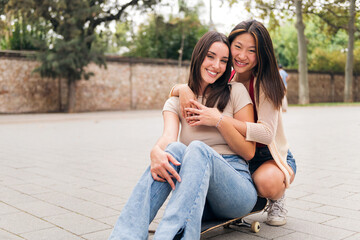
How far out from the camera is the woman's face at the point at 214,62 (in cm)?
286

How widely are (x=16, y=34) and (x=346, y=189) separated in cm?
1889

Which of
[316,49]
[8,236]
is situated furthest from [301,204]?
[316,49]

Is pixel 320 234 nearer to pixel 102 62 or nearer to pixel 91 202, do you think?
pixel 91 202

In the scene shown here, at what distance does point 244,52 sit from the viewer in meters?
2.97

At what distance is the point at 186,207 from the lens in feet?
7.59

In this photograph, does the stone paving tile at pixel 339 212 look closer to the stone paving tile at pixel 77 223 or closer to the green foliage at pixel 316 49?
the stone paving tile at pixel 77 223

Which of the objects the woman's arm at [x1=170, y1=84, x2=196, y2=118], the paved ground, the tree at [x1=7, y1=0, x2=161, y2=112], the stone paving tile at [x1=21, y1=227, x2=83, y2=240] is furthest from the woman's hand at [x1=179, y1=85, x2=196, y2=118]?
the tree at [x1=7, y1=0, x2=161, y2=112]

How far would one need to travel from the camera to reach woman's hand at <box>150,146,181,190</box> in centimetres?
243

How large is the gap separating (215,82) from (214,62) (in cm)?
16

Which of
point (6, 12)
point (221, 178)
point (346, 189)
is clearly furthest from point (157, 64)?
point (221, 178)

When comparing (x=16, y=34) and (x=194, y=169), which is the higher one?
(x=16, y=34)

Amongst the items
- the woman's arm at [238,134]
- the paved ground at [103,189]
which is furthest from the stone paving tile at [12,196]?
the woman's arm at [238,134]

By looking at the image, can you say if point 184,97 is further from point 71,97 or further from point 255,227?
point 71,97

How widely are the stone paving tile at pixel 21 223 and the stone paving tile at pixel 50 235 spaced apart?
0.27 ft
